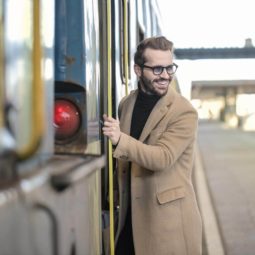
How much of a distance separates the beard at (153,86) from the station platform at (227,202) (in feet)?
12.2

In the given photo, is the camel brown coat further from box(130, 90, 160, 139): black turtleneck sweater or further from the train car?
the train car

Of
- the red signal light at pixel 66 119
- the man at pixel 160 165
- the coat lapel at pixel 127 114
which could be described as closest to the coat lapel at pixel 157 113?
the man at pixel 160 165

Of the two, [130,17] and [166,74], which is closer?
[166,74]

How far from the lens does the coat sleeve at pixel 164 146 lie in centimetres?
281

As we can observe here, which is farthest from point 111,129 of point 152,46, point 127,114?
point 152,46

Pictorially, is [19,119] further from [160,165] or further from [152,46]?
[152,46]

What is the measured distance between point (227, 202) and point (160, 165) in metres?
7.65

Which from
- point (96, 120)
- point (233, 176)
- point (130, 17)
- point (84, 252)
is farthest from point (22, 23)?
point (233, 176)

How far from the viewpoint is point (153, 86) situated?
2994 mm

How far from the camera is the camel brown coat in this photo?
9.75 feet

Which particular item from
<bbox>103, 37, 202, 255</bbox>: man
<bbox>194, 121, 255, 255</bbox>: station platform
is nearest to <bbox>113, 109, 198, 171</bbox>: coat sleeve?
<bbox>103, 37, 202, 255</bbox>: man

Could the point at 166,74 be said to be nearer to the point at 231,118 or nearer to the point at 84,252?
the point at 84,252

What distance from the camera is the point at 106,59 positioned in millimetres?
2947

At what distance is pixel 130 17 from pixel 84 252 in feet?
8.39
